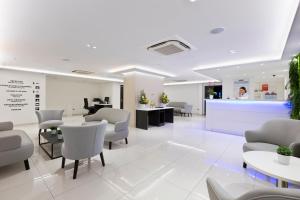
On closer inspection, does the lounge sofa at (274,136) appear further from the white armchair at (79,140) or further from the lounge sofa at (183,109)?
the lounge sofa at (183,109)

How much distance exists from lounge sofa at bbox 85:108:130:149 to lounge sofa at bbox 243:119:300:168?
2812 mm

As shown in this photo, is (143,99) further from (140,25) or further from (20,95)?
(20,95)

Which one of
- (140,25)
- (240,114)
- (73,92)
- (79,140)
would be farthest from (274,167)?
(73,92)

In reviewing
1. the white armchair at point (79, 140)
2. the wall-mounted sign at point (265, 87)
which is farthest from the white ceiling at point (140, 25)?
the wall-mounted sign at point (265, 87)

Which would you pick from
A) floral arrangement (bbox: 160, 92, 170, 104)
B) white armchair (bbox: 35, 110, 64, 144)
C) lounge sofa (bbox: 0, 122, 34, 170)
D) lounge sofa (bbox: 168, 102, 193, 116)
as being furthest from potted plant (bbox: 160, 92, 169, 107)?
lounge sofa (bbox: 0, 122, 34, 170)

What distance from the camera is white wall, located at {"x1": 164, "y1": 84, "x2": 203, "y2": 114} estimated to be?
10970mm

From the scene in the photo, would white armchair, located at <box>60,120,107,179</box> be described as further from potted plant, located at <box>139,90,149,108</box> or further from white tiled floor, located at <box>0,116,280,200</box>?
potted plant, located at <box>139,90,149,108</box>

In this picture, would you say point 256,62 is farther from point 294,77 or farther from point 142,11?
point 142,11

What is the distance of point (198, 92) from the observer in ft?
36.3

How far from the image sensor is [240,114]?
5117mm

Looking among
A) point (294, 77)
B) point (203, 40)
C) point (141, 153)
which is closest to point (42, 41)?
point (141, 153)

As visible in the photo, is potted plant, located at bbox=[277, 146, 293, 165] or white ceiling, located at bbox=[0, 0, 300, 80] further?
white ceiling, located at bbox=[0, 0, 300, 80]

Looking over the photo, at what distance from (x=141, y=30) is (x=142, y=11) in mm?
631

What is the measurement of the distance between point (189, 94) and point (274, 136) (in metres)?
8.89
